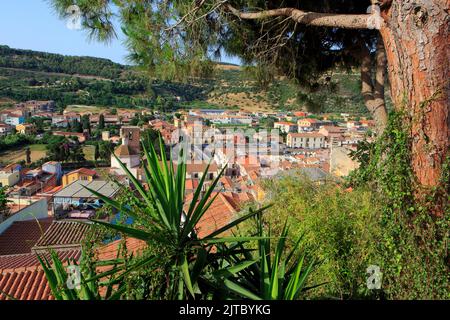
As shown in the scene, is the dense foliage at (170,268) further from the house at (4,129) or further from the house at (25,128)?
the house at (4,129)

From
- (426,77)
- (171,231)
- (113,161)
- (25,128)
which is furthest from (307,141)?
(171,231)

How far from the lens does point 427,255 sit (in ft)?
6.69

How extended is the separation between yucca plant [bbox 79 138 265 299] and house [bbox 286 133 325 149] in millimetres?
Result: 33931

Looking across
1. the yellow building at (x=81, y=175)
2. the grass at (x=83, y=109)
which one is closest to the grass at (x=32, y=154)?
the yellow building at (x=81, y=175)

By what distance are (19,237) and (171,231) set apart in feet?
24.5

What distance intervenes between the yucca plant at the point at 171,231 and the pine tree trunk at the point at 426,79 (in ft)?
3.52

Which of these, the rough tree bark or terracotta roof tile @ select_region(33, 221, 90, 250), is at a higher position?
the rough tree bark

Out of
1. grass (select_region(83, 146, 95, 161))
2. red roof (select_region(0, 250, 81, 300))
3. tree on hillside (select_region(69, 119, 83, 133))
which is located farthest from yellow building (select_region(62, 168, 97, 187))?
red roof (select_region(0, 250, 81, 300))

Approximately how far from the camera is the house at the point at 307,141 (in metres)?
35.2

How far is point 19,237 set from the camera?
25.9 feet

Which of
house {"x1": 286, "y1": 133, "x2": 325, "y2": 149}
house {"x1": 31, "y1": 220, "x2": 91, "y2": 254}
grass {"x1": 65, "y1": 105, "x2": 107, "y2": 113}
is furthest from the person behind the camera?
grass {"x1": 65, "y1": 105, "x2": 107, "y2": 113}

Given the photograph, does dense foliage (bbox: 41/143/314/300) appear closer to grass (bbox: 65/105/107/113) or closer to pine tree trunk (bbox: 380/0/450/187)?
pine tree trunk (bbox: 380/0/450/187)

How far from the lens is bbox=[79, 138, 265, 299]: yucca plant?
5.47 ft
